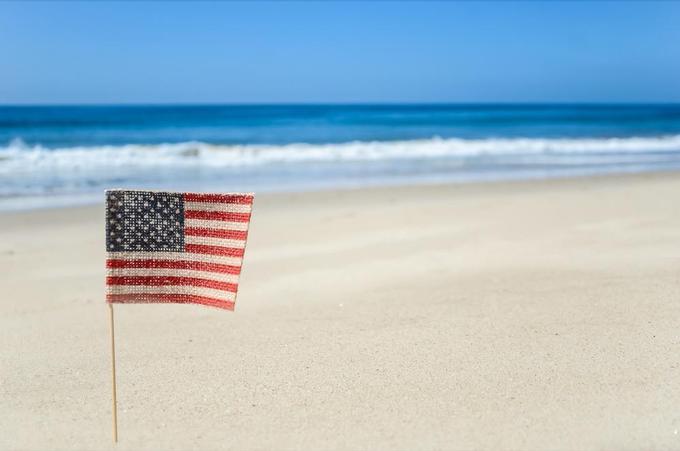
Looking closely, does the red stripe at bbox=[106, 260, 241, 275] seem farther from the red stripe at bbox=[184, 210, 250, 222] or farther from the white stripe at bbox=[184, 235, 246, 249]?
the red stripe at bbox=[184, 210, 250, 222]

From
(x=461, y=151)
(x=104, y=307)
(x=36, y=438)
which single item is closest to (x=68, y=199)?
(x=104, y=307)

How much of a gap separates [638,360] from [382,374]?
1.69m

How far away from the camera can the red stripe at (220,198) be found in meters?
3.42

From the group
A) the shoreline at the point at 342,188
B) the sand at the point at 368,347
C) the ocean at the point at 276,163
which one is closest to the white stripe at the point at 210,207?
the sand at the point at 368,347

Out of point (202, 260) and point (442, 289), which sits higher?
point (202, 260)

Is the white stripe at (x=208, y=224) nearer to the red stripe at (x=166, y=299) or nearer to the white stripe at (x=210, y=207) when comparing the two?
the white stripe at (x=210, y=207)

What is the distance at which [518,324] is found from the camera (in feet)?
17.3

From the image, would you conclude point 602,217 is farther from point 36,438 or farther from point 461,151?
point 461,151

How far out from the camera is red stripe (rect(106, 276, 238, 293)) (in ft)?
11.6

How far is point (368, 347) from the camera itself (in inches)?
191

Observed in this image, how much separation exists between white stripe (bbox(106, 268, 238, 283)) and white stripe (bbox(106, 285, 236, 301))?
60 millimetres

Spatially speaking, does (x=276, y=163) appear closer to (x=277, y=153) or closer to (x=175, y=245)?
(x=277, y=153)

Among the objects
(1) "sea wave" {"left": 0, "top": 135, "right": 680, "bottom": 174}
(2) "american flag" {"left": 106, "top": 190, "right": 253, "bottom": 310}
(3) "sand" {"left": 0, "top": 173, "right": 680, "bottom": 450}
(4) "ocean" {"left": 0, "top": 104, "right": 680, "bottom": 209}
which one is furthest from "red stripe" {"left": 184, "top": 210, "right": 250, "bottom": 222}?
(1) "sea wave" {"left": 0, "top": 135, "right": 680, "bottom": 174}

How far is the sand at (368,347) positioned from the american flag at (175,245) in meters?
0.75
